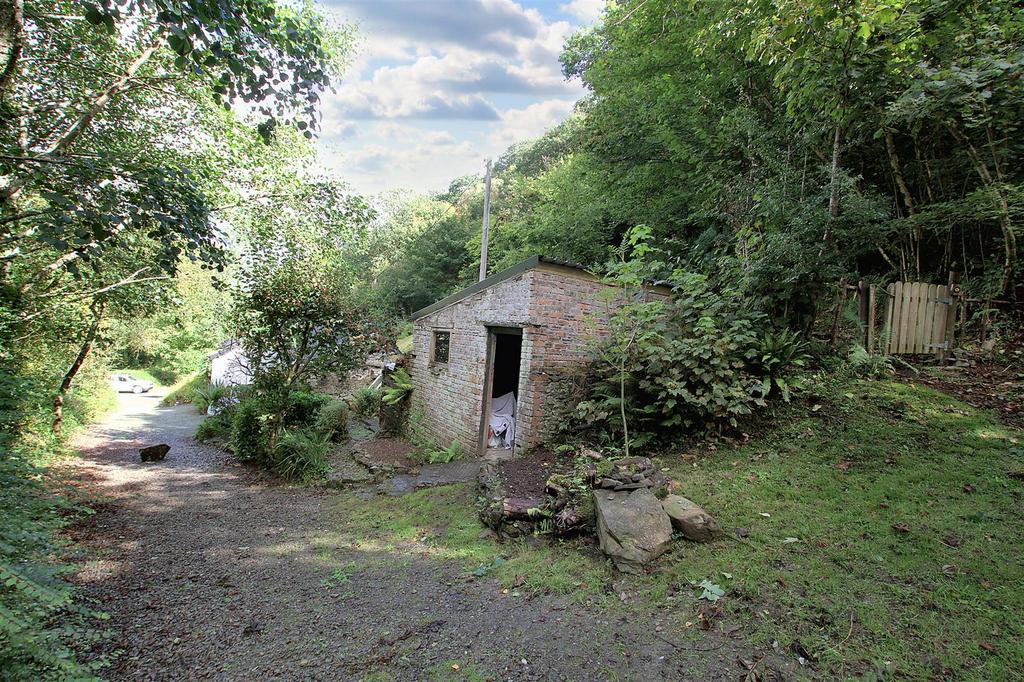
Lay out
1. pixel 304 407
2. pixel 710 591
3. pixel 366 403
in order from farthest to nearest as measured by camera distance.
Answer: pixel 366 403, pixel 304 407, pixel 710 591

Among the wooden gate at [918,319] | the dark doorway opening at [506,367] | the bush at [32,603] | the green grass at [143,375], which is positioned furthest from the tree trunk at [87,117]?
the green grass at [143,375]

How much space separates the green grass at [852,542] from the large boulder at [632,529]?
0.45 feet

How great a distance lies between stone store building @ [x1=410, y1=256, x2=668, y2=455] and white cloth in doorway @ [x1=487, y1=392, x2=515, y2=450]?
0.06ft

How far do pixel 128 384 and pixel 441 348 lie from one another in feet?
82.3

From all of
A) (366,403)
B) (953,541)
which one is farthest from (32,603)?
(366,403)

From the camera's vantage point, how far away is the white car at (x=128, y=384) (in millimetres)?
24453

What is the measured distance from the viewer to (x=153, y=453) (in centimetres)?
1123

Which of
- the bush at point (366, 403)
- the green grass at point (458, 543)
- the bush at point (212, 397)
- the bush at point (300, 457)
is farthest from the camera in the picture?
the bush at point (212, 397)

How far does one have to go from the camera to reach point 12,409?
648cm

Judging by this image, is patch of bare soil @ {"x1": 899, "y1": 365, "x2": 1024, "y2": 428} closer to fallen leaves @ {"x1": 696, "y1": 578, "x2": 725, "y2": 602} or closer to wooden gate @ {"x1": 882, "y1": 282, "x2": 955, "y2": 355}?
wooden gate @ {"x1": 882, "y1": 282, "x2": 955, "y2": 355}

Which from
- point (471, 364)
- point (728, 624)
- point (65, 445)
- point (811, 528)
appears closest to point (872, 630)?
point (728, 624)

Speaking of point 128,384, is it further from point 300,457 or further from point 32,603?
point 32,603

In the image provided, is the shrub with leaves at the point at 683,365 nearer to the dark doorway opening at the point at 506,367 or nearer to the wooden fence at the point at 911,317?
the wooden fence at the point at 911,317

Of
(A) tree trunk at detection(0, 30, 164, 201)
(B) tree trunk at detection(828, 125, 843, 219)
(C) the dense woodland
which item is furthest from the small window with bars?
(B) tree trunk at detection(828, 125, 843, 219)
